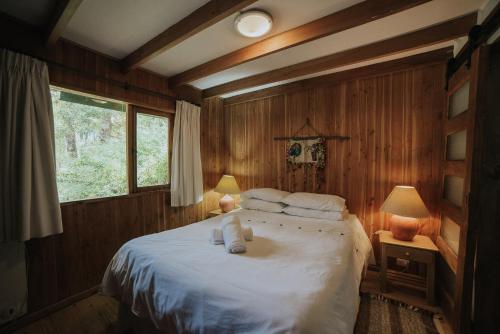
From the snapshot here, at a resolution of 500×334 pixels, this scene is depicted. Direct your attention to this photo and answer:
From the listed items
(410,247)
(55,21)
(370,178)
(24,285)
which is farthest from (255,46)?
(24,285)

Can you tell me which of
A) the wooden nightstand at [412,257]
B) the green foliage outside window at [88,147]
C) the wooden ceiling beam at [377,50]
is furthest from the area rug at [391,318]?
the green foliage outside window at [88,147]

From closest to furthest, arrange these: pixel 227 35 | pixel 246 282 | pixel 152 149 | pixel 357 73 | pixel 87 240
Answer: pixel 246 282 → pixel 227 35 → pixel 87 240 → pixel 357 73 → pixel 152 149

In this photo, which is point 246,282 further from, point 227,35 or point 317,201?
point 227,35

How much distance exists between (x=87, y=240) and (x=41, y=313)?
0.64 metres

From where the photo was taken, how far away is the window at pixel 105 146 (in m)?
2.08

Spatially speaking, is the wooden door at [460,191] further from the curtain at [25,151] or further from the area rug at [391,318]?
the curtain at [25,151]

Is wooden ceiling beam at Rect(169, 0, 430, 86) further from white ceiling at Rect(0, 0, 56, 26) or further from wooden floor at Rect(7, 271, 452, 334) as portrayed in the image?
wooden floor at Rect(7, 271, 452, 334)

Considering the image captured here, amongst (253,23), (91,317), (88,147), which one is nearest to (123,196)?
(88,147)

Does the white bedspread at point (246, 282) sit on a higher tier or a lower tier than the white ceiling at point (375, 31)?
lower

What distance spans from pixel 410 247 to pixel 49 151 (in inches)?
132

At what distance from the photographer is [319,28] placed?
1.59 metres

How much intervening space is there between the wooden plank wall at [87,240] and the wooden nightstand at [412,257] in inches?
101

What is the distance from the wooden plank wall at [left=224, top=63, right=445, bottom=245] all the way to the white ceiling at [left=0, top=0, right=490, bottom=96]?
0.68 meters

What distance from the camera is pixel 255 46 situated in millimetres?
1943
